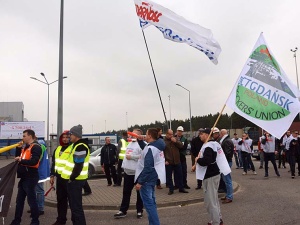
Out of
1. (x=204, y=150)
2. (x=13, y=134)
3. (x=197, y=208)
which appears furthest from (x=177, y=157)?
(x=13, y=134)

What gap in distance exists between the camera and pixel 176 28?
10117 millimetres

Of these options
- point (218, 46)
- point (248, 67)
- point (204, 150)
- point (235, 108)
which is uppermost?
point (218, 46)

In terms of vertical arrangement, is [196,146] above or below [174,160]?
above

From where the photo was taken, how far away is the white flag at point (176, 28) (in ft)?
31.8

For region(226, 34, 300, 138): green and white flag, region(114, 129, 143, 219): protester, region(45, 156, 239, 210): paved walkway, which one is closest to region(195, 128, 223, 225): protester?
region(226, 34, 300, 138): green and white flag

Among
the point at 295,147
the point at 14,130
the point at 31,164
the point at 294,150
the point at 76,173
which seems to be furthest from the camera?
the point at 14,130

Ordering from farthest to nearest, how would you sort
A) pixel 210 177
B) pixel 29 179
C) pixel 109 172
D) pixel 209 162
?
pixel 109 172, pixel 29 179, pixel 210 177, pixel 209 162

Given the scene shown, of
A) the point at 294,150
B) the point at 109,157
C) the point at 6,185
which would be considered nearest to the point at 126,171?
the point at 6,185

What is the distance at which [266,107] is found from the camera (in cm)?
741

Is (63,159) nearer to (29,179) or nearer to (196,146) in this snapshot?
(29,179)

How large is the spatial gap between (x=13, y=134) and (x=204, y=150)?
4921cm

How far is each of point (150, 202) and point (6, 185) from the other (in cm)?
289

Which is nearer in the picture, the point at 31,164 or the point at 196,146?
the point at 31,164

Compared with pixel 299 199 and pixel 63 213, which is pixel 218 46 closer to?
pixel 299 199
